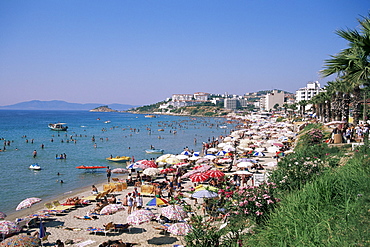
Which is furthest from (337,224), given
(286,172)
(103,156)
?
(103,156)

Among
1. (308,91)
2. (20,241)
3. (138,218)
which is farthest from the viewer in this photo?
(308,91)

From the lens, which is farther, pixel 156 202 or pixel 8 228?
pixel 156 202

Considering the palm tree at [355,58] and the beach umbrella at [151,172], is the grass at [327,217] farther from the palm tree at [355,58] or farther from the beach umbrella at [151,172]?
the beach umbrella at [151,172]

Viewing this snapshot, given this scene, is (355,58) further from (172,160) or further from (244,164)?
(172,160)

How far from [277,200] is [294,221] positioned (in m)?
2.15

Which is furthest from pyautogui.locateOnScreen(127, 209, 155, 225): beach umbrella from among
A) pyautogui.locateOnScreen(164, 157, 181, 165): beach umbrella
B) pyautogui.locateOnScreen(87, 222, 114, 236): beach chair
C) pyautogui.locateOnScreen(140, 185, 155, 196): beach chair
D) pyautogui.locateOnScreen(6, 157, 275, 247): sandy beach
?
pyautogui.locateOnScreen(164, 157, 181, 165): beach umbrella

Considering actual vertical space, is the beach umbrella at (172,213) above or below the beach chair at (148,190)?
above

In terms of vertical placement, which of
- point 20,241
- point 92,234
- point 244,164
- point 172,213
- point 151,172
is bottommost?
point 92,234

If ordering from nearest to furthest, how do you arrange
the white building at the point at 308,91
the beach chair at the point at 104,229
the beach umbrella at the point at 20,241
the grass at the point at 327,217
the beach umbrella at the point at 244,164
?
the grass at the point at 327,217, the beach umbrella at the point at 20,241, the beach chair at the point at 104,229, the beach umbrella at the point at 244,164, the white building at the point at 308,91

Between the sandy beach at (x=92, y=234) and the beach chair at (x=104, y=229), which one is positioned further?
the beach chair at (x=104, y=229)

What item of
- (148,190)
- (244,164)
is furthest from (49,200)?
(244,164)

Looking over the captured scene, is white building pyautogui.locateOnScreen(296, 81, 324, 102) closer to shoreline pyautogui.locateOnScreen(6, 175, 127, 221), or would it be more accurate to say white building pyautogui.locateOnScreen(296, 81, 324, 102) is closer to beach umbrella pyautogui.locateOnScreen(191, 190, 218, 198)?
shoreline pyautogui.locateOnScreen(6, 175, 127, 221)

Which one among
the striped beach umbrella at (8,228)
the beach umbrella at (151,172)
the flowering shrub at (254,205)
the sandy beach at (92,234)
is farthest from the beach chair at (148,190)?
the flowering shrub at (254,205)

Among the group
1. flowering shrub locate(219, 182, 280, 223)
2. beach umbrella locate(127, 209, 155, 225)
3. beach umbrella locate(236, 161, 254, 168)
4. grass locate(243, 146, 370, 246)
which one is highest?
grass locate(243, 146, 370, 246)
